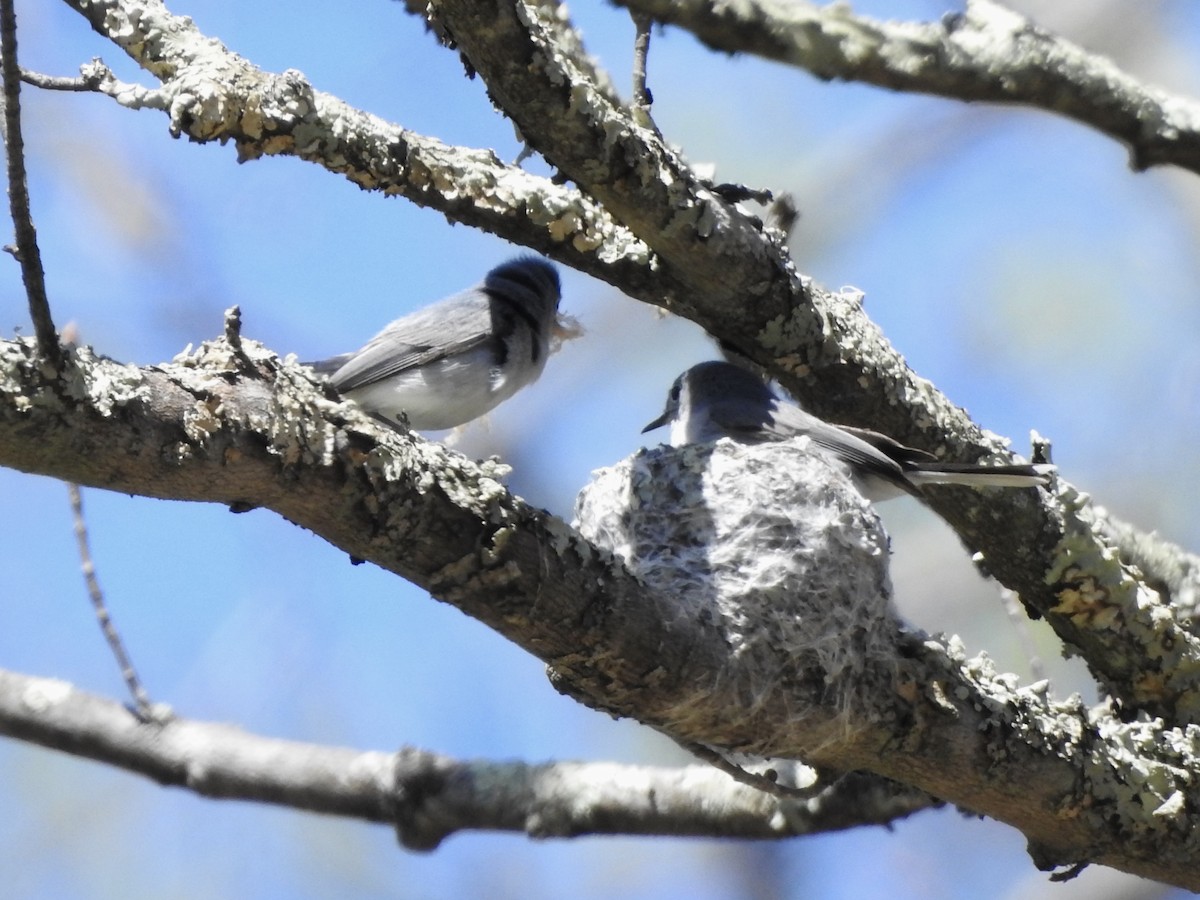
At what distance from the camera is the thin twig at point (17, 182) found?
62.9 inches

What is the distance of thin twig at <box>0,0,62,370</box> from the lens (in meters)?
1.60

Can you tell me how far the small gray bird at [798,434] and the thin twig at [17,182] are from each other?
7.08 feet

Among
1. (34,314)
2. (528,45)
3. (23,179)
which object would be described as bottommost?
(34,314)

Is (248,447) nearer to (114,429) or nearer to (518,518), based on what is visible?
(114,429)

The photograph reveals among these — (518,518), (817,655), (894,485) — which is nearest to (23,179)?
(518,518)

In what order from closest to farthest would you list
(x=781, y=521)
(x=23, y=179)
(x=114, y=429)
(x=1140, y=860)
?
1. (x=23, y=179)
2. (x=114, y=429)
3. (x=1140, y=860)
4. (x=781, y=521)

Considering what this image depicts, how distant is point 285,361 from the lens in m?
2.02

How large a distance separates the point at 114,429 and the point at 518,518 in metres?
0.67

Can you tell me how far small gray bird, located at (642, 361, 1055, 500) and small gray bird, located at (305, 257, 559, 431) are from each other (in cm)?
54

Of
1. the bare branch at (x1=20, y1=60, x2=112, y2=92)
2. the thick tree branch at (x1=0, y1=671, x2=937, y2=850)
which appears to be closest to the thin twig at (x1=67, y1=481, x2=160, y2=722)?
the thick tree branch at (x1=0, y1=671, x2=937, y2=850)

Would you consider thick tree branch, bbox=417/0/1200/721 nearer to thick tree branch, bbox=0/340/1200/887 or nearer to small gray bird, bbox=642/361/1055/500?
small gray bird, bbox=642/361/1055/500

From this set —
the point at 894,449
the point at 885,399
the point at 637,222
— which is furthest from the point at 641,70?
the point at 894,449

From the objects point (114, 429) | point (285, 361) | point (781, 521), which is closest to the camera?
point (114, 429)

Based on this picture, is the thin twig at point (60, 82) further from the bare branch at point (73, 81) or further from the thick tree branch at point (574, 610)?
the thick tree branch at point (574, 610)
